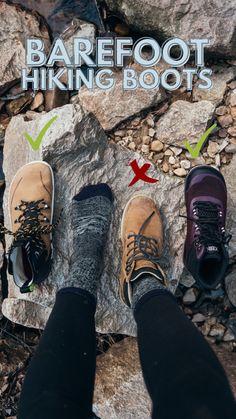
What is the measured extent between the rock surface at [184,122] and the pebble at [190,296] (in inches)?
27.5

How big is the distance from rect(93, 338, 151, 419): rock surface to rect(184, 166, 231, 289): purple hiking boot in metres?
0.49

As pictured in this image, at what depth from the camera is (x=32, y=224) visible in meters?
1.99

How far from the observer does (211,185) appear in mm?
2072

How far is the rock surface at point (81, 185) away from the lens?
2.01 meters

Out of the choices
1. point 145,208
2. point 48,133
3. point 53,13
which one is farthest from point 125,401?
point 53,13

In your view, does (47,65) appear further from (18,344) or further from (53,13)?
(18,344)

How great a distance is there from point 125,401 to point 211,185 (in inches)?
39.9

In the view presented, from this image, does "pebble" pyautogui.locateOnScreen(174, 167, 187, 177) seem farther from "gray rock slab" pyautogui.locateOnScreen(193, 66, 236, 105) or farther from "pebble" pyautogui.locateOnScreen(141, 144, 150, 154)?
"gray rock slab" pyautogui.locateOnScreen(193, 66, 236, 105)

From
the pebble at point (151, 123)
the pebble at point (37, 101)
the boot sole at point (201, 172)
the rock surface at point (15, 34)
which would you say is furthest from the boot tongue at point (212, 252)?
the rock surface at point (15, 34)

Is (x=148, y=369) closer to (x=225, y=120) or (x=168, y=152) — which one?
(x=168, y=152)

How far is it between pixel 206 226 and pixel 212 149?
41 centimetres

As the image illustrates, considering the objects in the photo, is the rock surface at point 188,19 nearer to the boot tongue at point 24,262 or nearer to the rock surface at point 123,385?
the boot tongue at point 24,262

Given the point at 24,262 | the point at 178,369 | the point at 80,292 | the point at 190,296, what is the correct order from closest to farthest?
the point at 178,369, the point at 80,292, the point at 24,262, the point at 190,296

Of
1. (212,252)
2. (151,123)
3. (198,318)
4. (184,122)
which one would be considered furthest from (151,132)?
(198,318)
